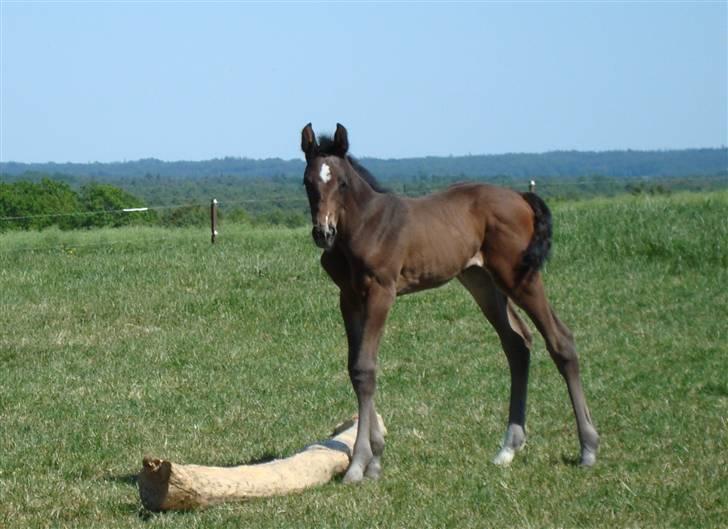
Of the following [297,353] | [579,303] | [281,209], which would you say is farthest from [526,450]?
[281,209]

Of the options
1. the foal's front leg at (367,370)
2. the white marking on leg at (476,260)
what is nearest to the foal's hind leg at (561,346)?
the white marking on leg at (476,260)

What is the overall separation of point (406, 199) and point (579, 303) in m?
8.26

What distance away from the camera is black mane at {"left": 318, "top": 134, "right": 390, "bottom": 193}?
9.30 meters

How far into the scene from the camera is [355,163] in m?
9.55

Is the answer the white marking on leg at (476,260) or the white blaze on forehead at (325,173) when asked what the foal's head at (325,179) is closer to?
the white blaze on forehead at (325,173)

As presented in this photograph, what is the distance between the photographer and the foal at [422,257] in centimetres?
924

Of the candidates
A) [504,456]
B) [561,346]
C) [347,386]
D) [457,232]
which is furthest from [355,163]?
[347,386]

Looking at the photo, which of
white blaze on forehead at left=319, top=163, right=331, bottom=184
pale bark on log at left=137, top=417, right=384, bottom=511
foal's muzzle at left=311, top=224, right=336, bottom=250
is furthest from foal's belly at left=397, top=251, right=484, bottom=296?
pale bark on log at left=137, top=417, right=384, bottom=511

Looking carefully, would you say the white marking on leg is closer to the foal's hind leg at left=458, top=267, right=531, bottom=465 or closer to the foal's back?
the foal's back

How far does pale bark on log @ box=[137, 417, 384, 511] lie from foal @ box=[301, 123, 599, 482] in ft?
0.79

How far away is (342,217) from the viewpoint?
30.4ft

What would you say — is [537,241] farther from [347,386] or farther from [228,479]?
[347,386]

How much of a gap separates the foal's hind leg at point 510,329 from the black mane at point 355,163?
3.28 feet

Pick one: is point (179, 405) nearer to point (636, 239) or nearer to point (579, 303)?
point (579, 303)
